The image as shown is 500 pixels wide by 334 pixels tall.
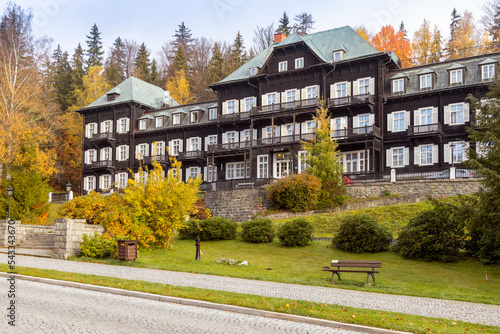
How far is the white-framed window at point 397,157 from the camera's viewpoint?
3725 centimetres

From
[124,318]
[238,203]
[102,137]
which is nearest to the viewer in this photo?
[124,318]

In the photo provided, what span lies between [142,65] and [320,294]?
68.4 meters

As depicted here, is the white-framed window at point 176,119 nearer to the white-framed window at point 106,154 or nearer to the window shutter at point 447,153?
the white-framed window at point 106,154

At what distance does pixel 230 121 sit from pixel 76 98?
3065 centimetres

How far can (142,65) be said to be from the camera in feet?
247

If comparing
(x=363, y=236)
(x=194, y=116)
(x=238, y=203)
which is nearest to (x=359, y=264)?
(x=363, y=236)

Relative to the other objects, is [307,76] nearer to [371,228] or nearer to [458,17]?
[371,228]

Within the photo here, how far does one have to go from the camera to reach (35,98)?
46.2 meters

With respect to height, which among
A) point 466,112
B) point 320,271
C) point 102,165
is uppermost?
point 466,112

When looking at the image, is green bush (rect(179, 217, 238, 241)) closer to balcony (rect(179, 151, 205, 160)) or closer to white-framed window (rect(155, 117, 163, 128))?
balcony (rect(179, 151, 205, 160))

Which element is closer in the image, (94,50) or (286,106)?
(286,106)

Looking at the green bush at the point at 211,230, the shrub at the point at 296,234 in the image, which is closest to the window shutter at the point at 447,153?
the shrub at the point at 296,234

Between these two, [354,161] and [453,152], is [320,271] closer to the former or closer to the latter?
[354,161]

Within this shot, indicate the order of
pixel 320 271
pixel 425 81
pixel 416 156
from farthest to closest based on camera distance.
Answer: pixel 425 81
pixel 416 156
pixel 320 271
